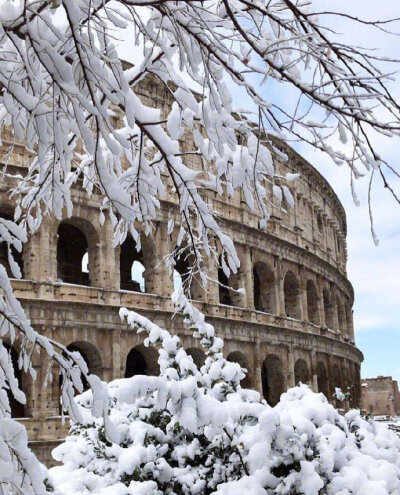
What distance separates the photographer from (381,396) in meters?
43.9

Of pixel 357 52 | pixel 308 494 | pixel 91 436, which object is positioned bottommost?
pixel 308 494

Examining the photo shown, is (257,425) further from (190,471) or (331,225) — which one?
(331,225)

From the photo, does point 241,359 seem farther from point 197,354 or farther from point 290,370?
point 290,370

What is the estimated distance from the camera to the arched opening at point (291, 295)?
2397 centimetres

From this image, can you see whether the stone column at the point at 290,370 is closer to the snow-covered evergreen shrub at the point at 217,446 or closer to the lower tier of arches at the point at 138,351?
the lower tier of arches at the point at 138,351

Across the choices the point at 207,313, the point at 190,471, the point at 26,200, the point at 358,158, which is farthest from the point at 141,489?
the point at 207,313

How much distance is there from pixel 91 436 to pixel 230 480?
1.57m

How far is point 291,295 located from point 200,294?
6.46m

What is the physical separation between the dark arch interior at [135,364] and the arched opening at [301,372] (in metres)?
6.29

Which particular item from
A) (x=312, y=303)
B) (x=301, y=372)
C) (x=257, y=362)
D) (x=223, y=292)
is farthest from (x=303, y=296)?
(x=257, y=362)

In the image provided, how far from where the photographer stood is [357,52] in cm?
292

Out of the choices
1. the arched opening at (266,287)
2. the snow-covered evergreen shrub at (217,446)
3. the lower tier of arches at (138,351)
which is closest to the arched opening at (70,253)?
the lower tier of arches at (138,351)

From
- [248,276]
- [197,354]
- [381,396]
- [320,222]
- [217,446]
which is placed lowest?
[381,396]

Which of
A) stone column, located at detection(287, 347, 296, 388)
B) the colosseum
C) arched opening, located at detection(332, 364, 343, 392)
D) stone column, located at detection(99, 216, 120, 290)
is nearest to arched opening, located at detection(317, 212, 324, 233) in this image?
the colosseum
